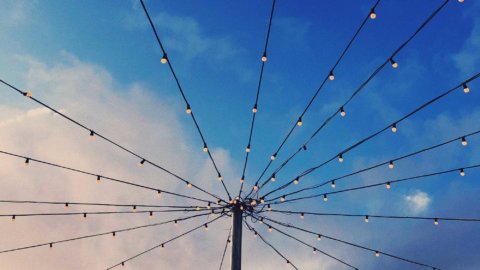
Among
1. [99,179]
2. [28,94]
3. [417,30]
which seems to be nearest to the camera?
[417,30]

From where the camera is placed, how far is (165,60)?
6.44 meters

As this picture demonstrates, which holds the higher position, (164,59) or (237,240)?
(164,59)

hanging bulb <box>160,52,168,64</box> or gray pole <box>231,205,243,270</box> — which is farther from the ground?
hanging bulb <box>160,52,168,64</box>

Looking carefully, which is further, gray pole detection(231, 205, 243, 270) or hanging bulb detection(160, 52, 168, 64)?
gray pole detection(231, 205, 243, 270)

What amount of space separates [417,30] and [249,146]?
5.56 metres

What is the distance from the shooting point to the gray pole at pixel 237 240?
9070mm

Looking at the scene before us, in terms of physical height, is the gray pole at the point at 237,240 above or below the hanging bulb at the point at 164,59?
below

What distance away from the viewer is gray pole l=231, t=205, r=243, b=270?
9.07 metres

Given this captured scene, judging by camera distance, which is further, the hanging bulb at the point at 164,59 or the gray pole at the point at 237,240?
the gray pole at the point at 237,240

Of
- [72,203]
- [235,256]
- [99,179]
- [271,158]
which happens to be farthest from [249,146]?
[72,203]

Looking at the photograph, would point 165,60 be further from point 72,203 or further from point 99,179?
point 72,203

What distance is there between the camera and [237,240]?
938cm

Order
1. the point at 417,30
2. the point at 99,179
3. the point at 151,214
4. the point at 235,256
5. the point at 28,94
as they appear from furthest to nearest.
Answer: the point at 151,214
the point at 99,179
the point at 235,256
the point at 28,94
the point at 417,30

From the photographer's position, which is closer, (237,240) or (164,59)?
(164,59)
